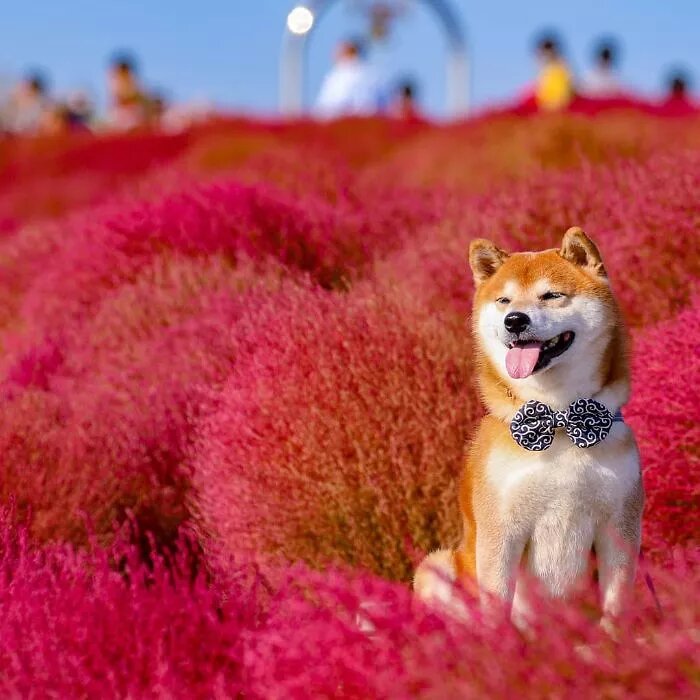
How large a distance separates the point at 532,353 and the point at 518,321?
73 millimetres

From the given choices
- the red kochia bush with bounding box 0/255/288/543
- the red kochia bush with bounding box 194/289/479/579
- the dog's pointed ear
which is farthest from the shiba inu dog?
the red kochia bush with bounding box 0/255/288/543

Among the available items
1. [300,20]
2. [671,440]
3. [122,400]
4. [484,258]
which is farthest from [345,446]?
[300,20]

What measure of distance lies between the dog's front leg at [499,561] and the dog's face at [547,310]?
0.34 m

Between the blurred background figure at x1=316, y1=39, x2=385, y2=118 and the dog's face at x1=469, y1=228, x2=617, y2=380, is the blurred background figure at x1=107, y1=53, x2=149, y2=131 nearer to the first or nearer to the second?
the blurred background figure at x1=316, y1=39, x2=385, y2=118

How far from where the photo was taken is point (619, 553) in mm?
2662

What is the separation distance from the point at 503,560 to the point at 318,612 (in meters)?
0.47

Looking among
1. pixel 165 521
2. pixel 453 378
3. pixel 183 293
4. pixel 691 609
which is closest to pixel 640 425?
pixel 453 378

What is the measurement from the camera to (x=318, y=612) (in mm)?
2875

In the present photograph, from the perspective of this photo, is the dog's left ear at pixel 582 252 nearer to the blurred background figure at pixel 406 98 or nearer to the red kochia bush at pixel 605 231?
the red kochia bush at pixel 605 231

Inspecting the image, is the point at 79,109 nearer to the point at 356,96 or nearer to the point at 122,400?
the point at 356,96

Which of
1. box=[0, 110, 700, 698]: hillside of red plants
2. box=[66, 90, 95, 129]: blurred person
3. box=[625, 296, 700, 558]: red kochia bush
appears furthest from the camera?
box=[66, 90, 95, 129]: blurred person

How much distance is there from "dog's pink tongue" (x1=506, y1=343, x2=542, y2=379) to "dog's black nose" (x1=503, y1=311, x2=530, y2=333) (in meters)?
0.05

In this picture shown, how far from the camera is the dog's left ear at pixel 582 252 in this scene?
108 inches

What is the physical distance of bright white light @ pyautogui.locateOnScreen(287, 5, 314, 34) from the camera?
20578mm
